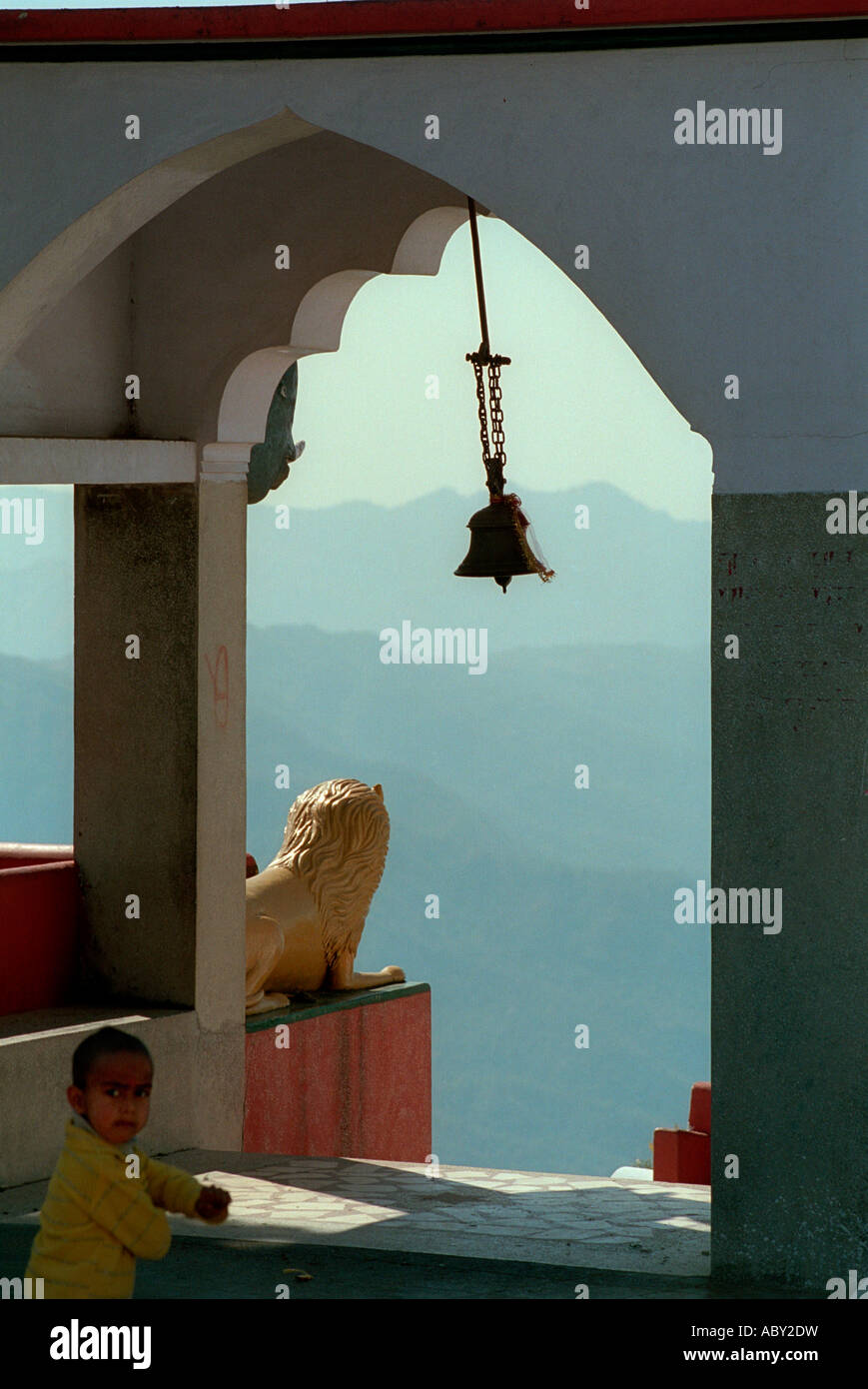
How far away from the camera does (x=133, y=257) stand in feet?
29.9

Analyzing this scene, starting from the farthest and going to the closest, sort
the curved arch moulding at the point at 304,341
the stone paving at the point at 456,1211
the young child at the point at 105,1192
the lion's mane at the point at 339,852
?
the lion's mane at the point at 339,852
the curved arch moulding at the point at 304,341
the stone paving at the point at 456,1211
the young child at the point at 105,1192

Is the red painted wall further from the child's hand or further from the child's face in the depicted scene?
the child's hand

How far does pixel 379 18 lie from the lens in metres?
6.48

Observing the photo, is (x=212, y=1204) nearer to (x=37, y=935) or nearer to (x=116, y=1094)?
(x=116, y=1094)

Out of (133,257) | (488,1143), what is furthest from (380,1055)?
(488,1143)

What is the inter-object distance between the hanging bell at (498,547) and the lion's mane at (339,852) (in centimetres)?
237

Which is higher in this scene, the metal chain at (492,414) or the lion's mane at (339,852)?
the metal chain at (492,414)

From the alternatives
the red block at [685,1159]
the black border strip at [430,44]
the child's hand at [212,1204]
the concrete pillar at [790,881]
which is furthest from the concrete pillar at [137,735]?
the child's hand at [212,1204]

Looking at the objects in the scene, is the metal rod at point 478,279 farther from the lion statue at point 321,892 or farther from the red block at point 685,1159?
the red block at point 685,1159

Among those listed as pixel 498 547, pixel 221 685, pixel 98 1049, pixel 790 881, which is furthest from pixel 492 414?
pixel 98 1049

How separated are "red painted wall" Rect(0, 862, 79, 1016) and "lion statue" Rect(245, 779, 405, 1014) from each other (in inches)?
37.6

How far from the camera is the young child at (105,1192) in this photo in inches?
187
